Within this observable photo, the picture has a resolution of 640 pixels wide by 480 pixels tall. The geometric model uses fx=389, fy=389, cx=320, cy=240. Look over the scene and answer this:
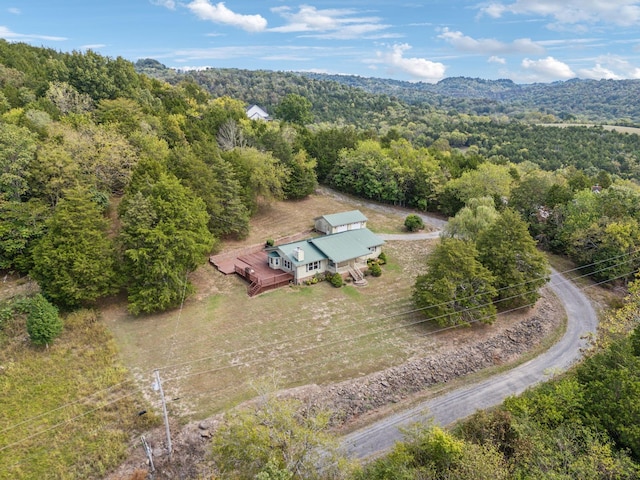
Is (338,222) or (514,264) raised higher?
(514,264)

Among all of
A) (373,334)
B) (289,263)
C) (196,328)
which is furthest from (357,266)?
(196,328)

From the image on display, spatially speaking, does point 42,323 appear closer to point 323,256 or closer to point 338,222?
point 323,256

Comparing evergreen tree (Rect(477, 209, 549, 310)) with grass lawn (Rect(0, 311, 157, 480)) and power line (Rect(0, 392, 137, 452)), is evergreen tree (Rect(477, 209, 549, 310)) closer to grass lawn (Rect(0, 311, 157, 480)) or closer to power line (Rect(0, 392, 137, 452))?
grass lawn (Rect(0, 311, 157, 480))

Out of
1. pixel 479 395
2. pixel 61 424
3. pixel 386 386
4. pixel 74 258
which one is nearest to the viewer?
pixel 61 424

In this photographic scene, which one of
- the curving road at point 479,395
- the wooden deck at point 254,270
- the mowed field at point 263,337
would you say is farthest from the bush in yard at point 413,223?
the curving road at point 479,395

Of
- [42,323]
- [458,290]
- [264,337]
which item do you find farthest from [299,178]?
[42,323]

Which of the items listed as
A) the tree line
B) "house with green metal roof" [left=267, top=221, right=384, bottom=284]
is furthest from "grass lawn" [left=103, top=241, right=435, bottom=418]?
the tree line
